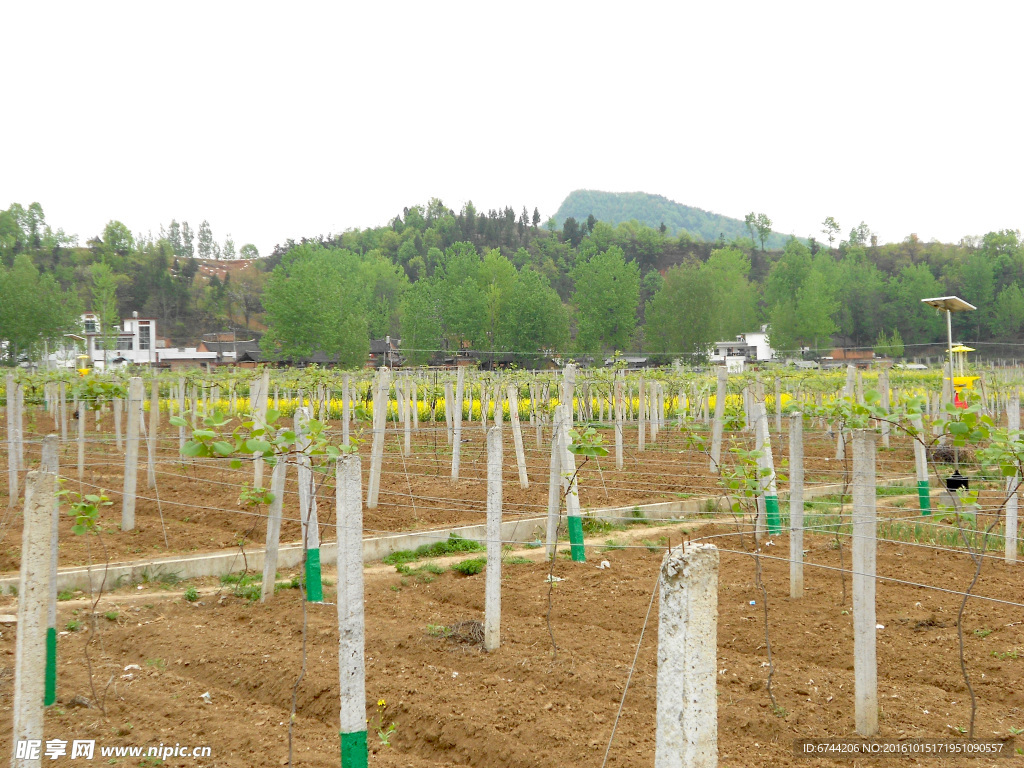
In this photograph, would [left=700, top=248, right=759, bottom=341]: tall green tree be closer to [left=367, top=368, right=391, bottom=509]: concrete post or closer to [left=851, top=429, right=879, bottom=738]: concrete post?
[left=367, top=368, right=391, bottom=509]: concrete post

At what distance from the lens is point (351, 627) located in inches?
115

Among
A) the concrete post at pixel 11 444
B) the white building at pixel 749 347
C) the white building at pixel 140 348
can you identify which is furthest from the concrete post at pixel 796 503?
the white building at pixel 140 348

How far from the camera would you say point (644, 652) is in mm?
4469

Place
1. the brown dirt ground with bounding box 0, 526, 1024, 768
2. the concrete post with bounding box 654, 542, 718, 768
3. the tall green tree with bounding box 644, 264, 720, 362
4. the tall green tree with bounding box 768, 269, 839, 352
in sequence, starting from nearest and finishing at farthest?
the concrete post with bounding box 654, 542, 718, 768 → the brown dirt ground with bounding box 0, 526, 1024, 768 → the tall green tree with bounding box 644, 264, 720, 362 → the tall green tree with bounding box 768, 269, 839, 352

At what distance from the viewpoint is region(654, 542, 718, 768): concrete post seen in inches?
71.6

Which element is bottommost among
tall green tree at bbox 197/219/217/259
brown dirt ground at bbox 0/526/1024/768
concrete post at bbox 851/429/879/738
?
brown dirt ground at bbox 0/526/1024/768

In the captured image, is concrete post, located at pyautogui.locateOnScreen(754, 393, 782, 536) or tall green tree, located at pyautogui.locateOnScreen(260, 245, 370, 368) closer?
concrete post, located at pyautogui.locateOnScreen(754, 393, 782, 536)

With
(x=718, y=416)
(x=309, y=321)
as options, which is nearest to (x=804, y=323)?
(x=309, y=321)

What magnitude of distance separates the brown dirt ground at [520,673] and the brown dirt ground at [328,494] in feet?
3.79

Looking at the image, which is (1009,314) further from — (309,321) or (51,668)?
(51,668)

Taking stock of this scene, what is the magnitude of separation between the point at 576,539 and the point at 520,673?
2.78m

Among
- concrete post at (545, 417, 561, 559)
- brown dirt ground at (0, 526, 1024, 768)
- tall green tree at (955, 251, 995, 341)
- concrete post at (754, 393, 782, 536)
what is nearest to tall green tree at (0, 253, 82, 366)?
brown dirt ground at (0, 526, 1024, 768)

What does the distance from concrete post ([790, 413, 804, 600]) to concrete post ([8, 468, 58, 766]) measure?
445cm

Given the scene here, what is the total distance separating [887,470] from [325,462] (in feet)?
39.0
